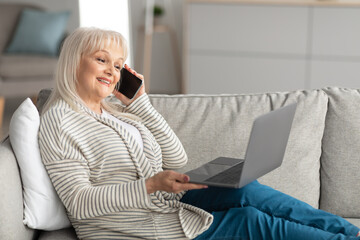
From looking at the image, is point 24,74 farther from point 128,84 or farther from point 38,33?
point 128,84

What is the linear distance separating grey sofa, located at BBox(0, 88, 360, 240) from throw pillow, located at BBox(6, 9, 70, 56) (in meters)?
3.35

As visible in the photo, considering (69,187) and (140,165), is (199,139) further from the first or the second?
(69,187)

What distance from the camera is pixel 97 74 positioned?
1843 mm

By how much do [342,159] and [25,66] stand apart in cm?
347

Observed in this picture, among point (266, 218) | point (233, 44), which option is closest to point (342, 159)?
point (266, 218)

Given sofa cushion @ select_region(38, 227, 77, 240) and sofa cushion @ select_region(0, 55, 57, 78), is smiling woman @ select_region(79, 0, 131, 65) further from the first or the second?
sofa cushion @ select_region(38, 227, 77, 240)

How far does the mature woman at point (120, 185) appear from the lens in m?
1.62

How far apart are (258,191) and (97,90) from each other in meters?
0.60

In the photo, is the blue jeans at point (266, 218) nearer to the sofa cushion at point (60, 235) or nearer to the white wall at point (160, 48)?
the sofa cushion at point (60, 235)

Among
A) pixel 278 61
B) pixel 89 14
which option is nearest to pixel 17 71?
pixel 89 14

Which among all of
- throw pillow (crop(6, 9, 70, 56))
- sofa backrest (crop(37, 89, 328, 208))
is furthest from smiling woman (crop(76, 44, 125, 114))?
throw pillow (crop(6, 9, 70, 56))

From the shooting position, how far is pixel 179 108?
2.15 metres

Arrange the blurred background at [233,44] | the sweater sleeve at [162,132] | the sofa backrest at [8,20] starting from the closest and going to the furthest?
the sweater sleeve at [162,132] < the blurred background at [233,44] < the sofa backrest at [8,20]

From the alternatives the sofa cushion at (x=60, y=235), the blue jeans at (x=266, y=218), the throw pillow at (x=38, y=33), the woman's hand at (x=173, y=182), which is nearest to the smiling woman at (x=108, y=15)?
the throw pillow at (x=38, y=33)
